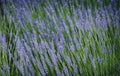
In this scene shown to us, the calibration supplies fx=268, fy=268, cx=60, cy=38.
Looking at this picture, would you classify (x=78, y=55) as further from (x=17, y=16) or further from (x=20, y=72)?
(x=17, y=16)

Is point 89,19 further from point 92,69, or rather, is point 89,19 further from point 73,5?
point 92,69

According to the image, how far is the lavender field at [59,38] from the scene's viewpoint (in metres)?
1.83

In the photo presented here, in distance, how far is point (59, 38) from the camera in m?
2.08

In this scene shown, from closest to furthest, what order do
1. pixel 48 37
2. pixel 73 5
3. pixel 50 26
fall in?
pixel 48 37, pixel 50 26, pixel 73 5

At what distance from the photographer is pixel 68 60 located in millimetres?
1825

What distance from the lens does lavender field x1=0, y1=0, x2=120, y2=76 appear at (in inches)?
72.2

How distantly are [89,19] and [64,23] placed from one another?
0.23 meters

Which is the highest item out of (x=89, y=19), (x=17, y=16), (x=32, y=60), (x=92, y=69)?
(x=17, y=16)

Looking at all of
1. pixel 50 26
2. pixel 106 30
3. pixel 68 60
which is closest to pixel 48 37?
pixel 50 26

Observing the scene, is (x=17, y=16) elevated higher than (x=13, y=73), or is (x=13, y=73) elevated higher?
(x=17, y=16)

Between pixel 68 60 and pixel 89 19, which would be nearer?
pixel 68 60

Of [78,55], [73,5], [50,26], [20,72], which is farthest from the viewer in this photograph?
[73,5]

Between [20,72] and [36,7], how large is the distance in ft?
2.78

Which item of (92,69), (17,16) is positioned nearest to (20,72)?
(92,69)
